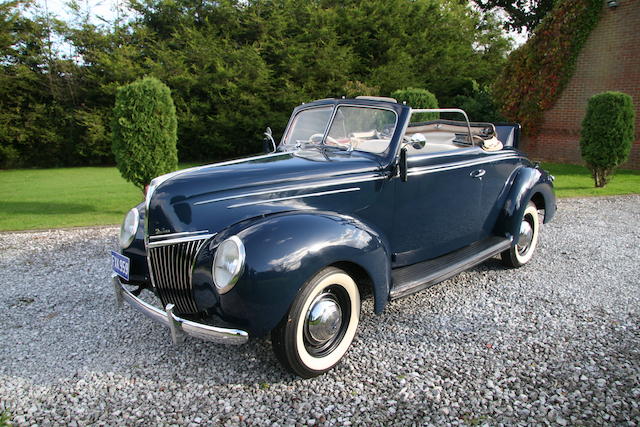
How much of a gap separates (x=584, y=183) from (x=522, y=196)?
7.60m

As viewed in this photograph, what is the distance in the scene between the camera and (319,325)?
2.72 metres

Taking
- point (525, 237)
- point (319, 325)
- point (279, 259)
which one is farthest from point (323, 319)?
point (525, 237)

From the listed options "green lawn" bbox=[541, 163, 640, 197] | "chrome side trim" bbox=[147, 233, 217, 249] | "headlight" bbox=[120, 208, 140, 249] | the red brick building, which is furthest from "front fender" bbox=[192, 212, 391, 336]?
the red brick building

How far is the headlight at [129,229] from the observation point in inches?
126

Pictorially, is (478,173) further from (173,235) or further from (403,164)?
(173,235)

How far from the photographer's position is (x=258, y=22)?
19.6 metres

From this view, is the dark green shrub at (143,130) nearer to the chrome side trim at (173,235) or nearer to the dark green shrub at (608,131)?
the chrome side trim at (173,235)

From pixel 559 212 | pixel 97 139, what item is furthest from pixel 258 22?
pixel 559 212

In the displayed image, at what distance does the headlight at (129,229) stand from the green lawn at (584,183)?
29.1 ft

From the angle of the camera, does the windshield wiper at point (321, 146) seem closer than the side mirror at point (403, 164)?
No

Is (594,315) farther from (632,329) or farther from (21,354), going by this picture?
(21,354)

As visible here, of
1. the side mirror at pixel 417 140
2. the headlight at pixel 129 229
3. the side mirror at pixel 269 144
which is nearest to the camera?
the headlight at pixel 129 229

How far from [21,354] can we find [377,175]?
2.94 m

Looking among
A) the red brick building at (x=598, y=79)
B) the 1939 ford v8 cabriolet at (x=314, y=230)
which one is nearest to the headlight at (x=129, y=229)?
the 1939 ford v8 cabriolet at (x=314, y=230)
